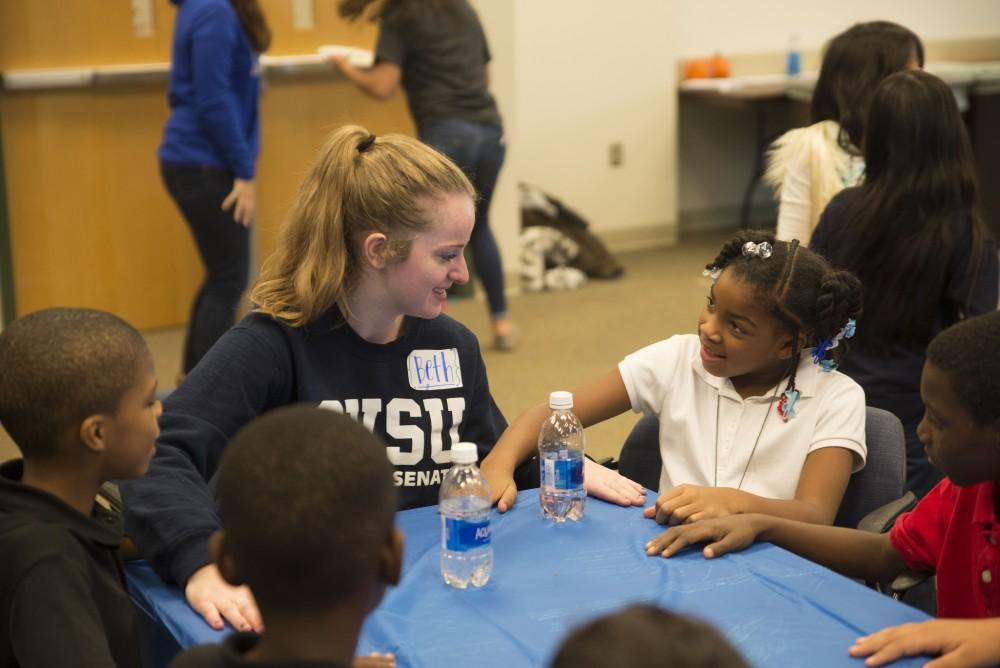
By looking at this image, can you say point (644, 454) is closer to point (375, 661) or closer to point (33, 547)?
point (375, 661)

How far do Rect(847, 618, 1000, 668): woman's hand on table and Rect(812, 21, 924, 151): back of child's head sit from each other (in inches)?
79.3

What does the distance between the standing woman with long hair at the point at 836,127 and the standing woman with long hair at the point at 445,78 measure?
150 centimetres

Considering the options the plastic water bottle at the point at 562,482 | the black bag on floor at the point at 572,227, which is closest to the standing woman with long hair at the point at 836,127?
the plastic water bottle at the point at 562,482

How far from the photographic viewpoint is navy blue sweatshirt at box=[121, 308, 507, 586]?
6.11ft

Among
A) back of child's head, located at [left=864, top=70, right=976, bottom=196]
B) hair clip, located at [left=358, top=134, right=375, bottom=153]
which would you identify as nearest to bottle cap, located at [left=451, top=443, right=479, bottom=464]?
hair clip, located at [left=358, top=134, right=375, bottom=153]

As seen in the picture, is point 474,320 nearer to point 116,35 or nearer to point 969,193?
point 116,35

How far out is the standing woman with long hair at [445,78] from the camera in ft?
15.1

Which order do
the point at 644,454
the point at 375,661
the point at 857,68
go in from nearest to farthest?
1. the point at 375,661
2. the point at 644,454
3. the point at 857,68

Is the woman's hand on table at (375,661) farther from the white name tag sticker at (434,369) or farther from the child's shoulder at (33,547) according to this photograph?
the white name tag sticker at (434,369)

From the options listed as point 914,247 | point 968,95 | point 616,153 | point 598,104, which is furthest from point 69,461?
point 968,95

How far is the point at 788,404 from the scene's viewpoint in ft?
7.07

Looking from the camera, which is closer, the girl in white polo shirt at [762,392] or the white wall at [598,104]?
the girl in white polo shirt at [762,392]

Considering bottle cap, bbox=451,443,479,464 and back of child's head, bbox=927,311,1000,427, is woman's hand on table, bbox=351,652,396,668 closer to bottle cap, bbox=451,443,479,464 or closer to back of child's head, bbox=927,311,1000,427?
bottle cap, bbox=451,443,479,464

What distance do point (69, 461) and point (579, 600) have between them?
71 cm
